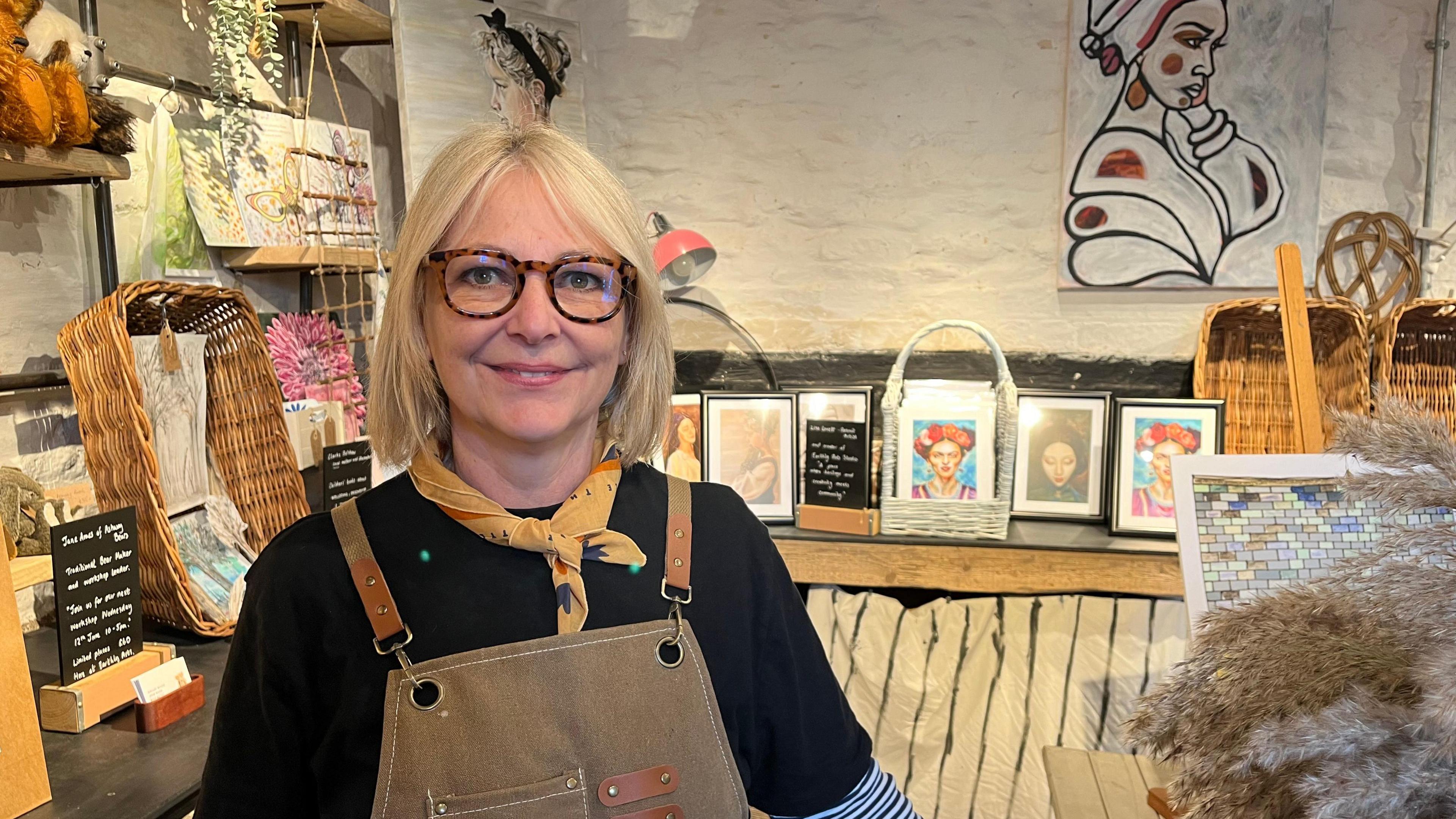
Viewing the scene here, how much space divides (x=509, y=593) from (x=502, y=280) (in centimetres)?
36

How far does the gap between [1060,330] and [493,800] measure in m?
2.62

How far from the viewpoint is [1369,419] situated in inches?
33.2

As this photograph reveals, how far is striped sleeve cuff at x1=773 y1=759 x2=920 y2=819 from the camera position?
1164 mm

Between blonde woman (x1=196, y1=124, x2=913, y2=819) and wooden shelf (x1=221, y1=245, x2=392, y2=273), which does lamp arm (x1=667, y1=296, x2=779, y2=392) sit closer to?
wooden shelf (x1=221, y1=245, x2=392, y2=273)

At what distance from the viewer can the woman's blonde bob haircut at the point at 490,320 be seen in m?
1.04

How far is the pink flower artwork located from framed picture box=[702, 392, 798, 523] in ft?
3.60

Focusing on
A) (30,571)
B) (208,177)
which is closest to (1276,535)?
(30,571)

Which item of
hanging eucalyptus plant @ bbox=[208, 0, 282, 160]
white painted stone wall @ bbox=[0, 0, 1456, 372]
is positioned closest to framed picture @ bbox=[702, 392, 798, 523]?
white painted stone wall @ bbox=[0, 0, 1456, 372]

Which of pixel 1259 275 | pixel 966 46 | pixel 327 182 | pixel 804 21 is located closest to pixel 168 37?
pixel 327 182

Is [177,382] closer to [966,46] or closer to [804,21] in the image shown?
[804,21]

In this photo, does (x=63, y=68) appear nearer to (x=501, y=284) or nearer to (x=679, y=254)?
(x=501, y=284)

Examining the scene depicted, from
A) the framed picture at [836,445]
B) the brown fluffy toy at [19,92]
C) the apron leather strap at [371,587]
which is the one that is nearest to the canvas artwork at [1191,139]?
the framed picture at [836,445]

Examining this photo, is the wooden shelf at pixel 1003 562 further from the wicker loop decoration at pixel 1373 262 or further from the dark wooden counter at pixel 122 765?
the dark wooden counter at pixel 122 765

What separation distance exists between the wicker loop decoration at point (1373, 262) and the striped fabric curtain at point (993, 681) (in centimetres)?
112
